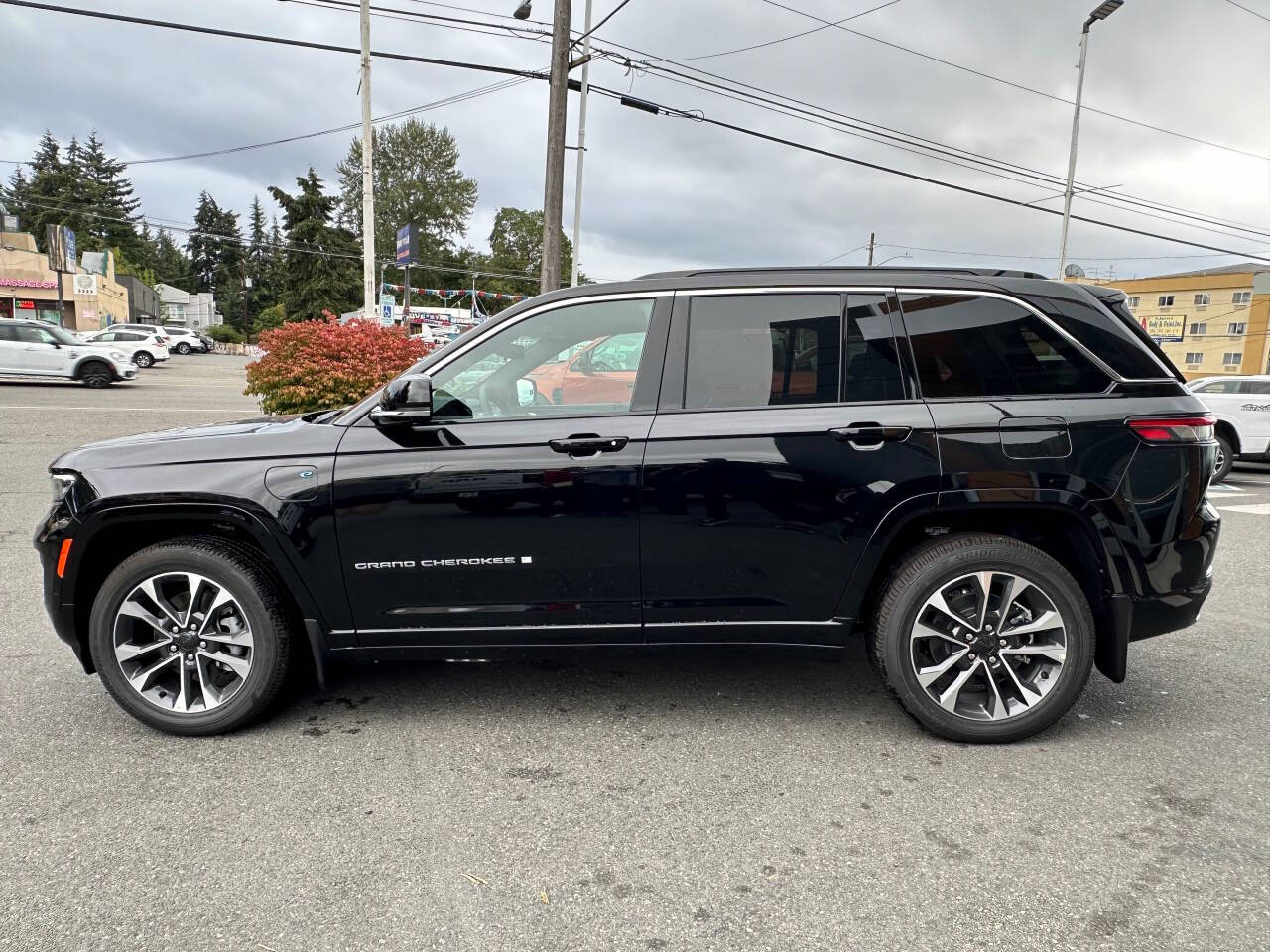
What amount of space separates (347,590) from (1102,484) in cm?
300

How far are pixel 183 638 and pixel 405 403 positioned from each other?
1.35 metres

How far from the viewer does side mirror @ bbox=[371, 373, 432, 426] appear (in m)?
3.05

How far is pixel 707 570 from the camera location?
320 centimetres

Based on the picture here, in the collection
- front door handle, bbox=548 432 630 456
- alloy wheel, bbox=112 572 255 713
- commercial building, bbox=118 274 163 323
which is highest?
commercial building, bbox=118 274 163 323

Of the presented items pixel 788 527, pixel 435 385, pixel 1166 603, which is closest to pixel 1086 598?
pixel 1166 603

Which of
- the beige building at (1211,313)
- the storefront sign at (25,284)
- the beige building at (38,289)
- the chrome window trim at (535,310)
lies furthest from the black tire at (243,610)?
the beige building at (1211,313)

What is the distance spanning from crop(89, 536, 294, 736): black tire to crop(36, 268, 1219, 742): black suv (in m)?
0.01

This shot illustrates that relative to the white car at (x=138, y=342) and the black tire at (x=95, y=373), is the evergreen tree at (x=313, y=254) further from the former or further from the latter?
the black tire at (x=95, y=373)

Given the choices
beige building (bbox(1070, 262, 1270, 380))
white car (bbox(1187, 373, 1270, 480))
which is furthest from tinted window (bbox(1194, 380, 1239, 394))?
beige building (bbox(1070, 262, 1270, 380))

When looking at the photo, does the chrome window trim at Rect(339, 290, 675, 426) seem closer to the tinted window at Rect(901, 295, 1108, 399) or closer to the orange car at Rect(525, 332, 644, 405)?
the orange car at Rect(525, 332, 644, 405)

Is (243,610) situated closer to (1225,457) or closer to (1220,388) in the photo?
(1225,457)

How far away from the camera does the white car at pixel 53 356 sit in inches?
816

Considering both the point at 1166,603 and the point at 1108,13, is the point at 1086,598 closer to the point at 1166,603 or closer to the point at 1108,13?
the point at 1166,603

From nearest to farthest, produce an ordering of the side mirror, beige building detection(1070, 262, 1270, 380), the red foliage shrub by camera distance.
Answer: the side mirror
the red foliage shrub
beige building detection(1070, 262, 1270, 380)
